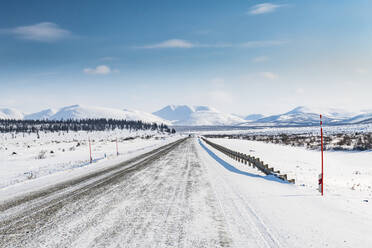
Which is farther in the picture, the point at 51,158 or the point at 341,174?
the point at 51,158

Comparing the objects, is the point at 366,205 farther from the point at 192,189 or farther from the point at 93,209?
the point at 93,209

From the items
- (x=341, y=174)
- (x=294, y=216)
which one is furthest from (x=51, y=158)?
(x=294, y=216)

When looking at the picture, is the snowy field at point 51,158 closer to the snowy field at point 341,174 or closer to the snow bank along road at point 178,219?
the snow bank along road at point 178,219

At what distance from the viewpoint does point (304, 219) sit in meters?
6.33

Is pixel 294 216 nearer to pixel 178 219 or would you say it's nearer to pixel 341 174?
pixel 178 219

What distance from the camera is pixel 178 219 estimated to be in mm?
6117

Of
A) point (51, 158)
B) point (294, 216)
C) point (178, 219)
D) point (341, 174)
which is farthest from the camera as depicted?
point (51, 158)

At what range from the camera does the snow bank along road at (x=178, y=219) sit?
4.92 metres

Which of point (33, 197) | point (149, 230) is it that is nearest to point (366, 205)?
point (149, 230)

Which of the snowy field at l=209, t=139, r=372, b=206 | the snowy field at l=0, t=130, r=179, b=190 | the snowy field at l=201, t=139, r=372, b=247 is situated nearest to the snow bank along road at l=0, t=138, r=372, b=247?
the snowy field at l=201, t=139, r=372, b=247

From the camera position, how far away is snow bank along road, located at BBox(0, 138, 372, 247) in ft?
16.1

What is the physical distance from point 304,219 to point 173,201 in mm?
3473

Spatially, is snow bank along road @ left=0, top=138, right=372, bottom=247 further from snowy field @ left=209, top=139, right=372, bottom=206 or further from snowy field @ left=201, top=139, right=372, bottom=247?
snowy field @ left=209, top=139, right=372, bottom=206

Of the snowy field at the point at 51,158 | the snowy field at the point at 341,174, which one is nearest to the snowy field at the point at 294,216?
the snowy field at the point at 341,174
